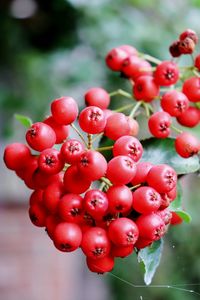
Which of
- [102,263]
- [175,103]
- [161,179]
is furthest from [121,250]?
[175,103]

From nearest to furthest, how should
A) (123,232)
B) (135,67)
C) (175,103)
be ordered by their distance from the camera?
(123,232) → (175,103) → (135,67)

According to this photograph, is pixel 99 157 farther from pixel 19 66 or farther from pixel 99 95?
pixel 19 66

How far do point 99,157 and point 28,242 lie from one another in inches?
111

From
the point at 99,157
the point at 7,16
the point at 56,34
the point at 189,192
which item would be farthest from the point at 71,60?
the point at 189,192

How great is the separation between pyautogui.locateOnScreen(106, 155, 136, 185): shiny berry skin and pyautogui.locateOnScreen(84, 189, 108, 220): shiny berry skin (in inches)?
1.4

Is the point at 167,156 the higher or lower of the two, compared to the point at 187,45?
lower

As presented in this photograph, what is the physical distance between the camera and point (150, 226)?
0.93 m

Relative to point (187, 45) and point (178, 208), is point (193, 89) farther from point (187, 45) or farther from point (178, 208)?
point (178, 208)

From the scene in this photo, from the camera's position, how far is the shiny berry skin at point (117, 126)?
1.02 m

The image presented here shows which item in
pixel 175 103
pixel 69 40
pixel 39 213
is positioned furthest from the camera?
pixel 69 40

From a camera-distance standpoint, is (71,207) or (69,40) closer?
(71,207)

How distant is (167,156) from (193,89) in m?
0.16

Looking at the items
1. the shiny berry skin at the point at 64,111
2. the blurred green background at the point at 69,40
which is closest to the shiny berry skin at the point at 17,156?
the shiny berry skin at the point at 64,111

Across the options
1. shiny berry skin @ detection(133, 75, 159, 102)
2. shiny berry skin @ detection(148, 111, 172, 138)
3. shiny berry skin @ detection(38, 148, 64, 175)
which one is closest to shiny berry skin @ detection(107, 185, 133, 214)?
shiny berry skin @ detection(38, 148, 64, 175)
